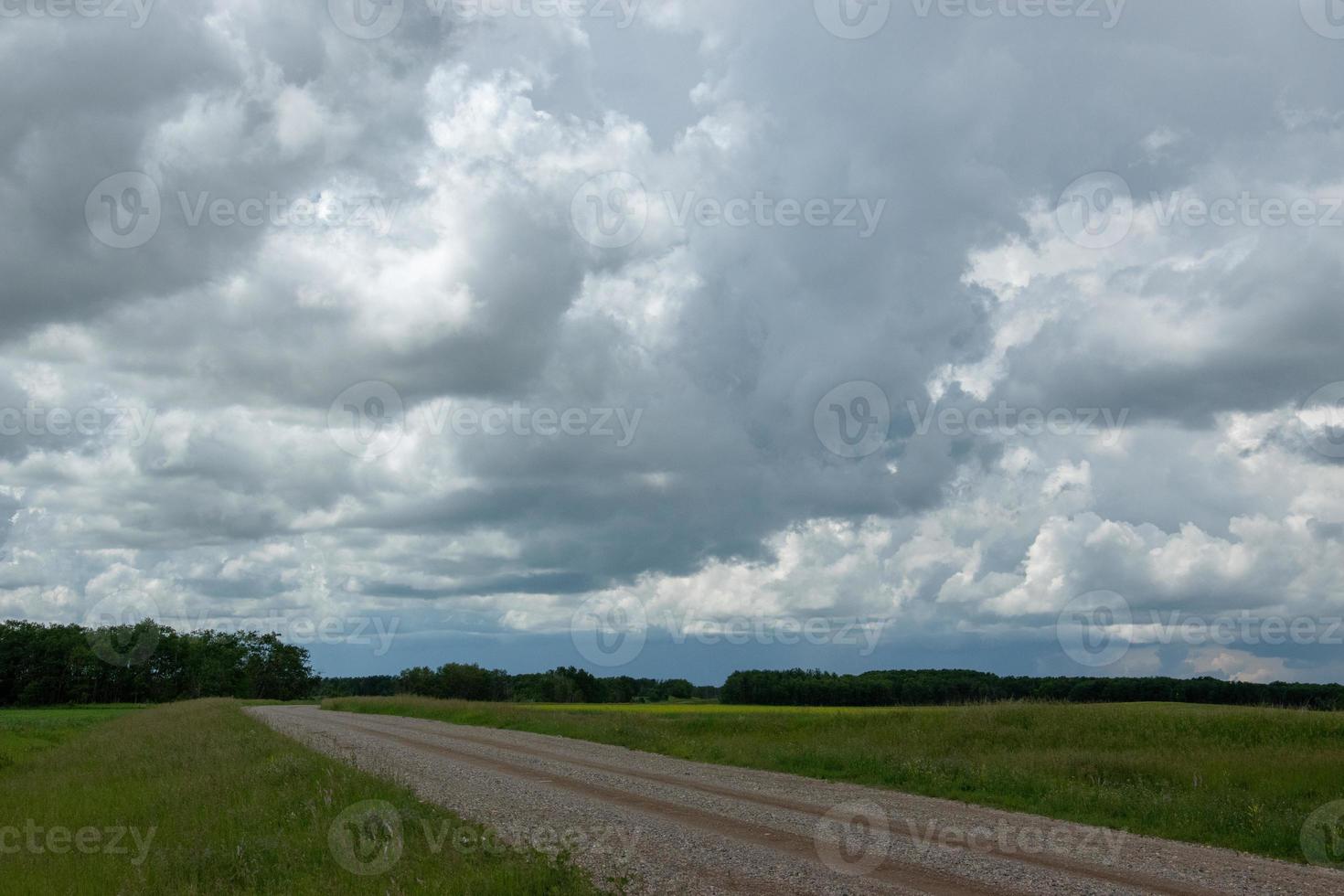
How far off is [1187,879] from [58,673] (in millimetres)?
168649

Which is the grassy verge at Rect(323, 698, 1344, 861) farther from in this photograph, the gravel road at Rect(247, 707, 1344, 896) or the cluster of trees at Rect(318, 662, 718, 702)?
the cluster of trees at Rect(318, 662, 718, 702)

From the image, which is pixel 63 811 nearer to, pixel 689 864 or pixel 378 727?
pixel 689 864

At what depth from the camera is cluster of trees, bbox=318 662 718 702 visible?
127 metres

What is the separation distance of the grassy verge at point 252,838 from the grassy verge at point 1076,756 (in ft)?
35.7

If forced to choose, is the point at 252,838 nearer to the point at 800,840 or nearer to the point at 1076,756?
the point at 800,840

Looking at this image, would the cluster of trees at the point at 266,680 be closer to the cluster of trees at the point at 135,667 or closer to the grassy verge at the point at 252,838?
the cluster of trees at the point at 135,667

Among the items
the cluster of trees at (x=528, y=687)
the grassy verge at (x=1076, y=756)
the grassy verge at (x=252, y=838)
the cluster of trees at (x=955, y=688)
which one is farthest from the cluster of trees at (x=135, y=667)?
the grassy verge at (x=252, y=838)

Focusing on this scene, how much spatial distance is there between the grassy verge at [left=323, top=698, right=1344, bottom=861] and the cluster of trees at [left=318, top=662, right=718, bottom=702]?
85.4 meters

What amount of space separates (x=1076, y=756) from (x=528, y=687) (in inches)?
4371

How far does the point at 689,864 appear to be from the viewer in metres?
13.0

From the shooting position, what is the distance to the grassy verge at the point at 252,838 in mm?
12812

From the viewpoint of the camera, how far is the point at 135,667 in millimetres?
158375

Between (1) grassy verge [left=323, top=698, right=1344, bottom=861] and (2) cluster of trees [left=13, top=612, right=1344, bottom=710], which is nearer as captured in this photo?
(1) grassy verge [left=323, top=698, right=1344, bottom=861]

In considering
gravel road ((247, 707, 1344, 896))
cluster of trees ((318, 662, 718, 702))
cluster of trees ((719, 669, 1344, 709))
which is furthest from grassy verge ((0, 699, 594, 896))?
cluster of trees ((318, 662, 718, 702))
